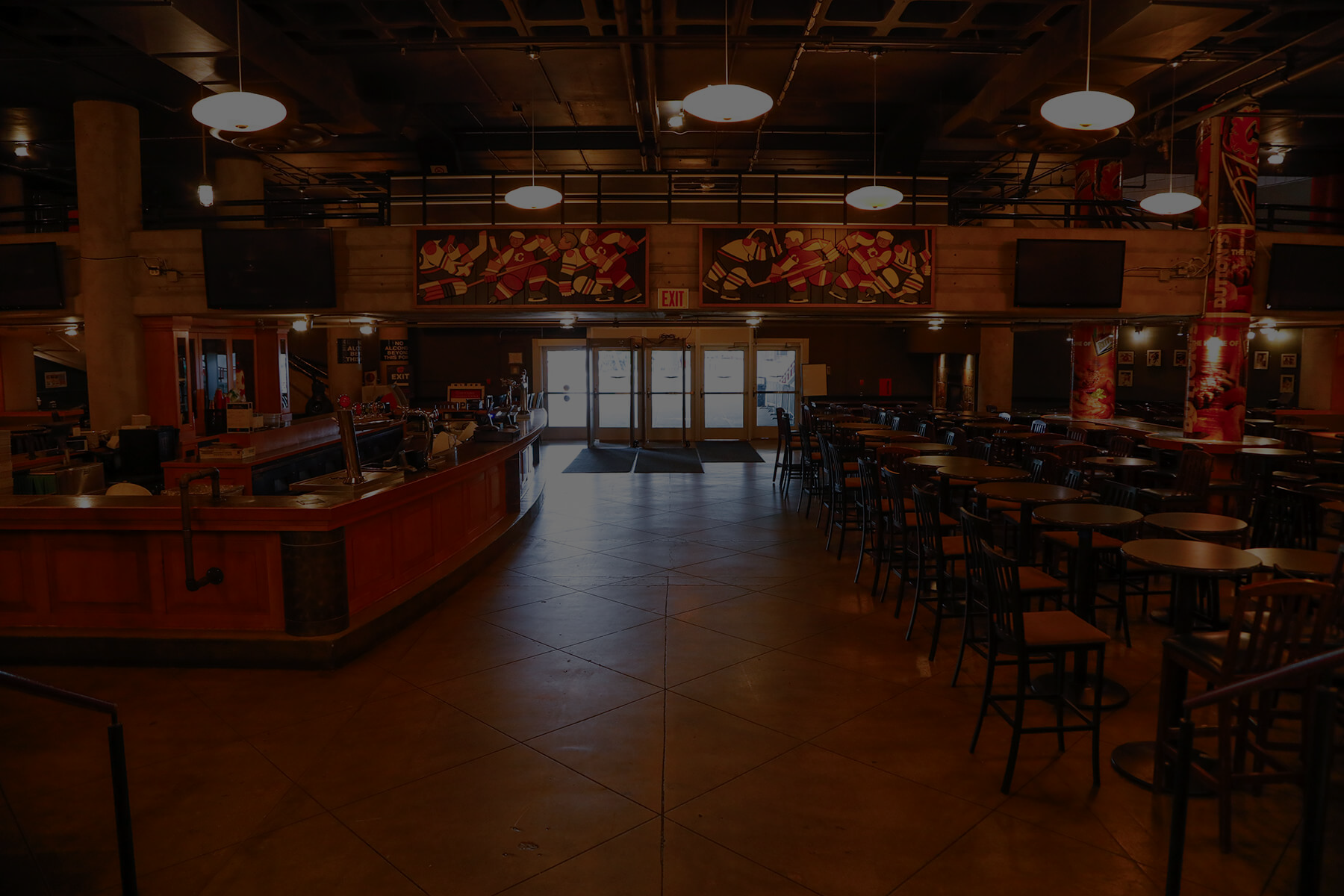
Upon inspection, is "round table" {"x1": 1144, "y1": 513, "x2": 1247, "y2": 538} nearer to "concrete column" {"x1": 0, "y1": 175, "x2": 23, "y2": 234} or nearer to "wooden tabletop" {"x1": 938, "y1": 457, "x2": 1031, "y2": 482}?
"wooden tabletop" {"x1": 938, "y1": 457, "x2": 1031, "y2": 482}

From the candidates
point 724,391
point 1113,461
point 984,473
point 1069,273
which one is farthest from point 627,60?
point 724,391

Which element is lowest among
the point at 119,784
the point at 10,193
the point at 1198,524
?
the point at 119,784

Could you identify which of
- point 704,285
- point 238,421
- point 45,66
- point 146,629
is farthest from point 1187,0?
point 45,66

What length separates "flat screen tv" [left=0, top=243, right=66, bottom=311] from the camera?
31.6ft

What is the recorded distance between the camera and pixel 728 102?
4598 millimetres

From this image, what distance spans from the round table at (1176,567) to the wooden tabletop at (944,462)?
232 cm

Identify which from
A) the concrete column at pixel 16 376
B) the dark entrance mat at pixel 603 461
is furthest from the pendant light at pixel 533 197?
the concrete column at pixel 16 376

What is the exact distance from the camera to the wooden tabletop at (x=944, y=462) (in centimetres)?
618

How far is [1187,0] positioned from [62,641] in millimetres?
8212

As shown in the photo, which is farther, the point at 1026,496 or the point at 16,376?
the point at 16,376

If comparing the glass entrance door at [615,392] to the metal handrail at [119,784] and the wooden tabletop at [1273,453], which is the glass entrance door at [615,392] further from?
the metal handrail at [119,784]

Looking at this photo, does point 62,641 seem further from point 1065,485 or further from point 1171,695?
point 1065,485

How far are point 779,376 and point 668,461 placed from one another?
13.2ft

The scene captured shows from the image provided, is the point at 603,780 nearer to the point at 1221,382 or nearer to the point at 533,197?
the point at 533,197
